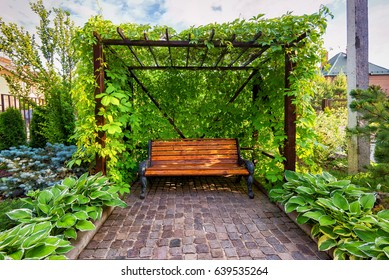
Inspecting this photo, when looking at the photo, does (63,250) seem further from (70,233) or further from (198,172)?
(198,172)

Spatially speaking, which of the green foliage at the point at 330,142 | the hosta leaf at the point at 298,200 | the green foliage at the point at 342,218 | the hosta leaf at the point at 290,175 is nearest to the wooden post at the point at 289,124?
the hosta leaf at the point at 290,175

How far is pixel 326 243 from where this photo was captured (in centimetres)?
179

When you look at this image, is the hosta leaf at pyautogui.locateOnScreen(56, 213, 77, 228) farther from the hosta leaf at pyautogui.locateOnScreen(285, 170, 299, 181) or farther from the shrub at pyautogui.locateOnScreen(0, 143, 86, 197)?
the hosta leaf at pyautogui.locateOnScreen(285, 170, 299, 181)

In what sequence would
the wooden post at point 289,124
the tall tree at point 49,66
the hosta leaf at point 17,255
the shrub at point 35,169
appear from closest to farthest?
1. the hosta leaf at point 17,255
2. the wooden post at point 289,124
3. the shrub at point 35,169
4. the tall tree at point 49,66

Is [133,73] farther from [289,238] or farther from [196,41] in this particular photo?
[289,238]

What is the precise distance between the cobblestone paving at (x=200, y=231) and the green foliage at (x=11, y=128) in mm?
3559

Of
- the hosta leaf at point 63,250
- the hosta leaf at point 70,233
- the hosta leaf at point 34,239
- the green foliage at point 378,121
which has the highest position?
the green foliage at point 378,121

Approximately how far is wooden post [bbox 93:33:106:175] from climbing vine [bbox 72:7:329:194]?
0.06 meters

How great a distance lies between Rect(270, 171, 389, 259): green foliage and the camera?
157cm

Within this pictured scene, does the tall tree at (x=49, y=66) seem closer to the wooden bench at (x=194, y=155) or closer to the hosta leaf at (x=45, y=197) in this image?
the wooden bench at (x=194, y=155)

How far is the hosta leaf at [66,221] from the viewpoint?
72.0 inches

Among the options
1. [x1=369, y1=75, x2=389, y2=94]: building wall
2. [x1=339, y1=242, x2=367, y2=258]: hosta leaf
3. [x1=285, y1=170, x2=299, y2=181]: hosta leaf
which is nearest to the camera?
[x1=339, y1=242, x2=367, y2=258]: hosta leaf

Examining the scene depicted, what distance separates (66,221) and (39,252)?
0.42 meters

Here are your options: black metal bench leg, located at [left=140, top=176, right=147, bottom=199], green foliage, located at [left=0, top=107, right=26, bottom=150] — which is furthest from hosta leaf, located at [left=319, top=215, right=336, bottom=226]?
green foliage, located at [left=0, top=107, right=26, bottom=150]
